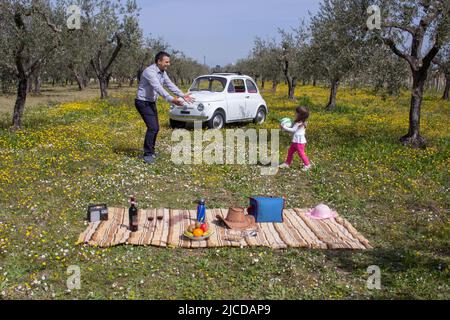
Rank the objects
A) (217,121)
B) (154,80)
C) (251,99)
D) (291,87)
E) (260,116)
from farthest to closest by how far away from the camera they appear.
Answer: (291,87), (260,116), (251,99), (217,121), (154,80)

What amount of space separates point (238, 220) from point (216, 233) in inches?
19.1

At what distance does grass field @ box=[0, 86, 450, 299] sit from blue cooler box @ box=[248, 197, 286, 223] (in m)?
1.17

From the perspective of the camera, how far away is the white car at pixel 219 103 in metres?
15.8

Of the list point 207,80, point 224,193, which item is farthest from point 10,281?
point 207,80

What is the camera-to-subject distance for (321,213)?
25.8ft

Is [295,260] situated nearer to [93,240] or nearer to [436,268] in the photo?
[436,268]

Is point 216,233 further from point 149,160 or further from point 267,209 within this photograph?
point 149,160

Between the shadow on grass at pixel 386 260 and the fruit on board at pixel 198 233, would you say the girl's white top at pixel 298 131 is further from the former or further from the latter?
the fruit on board at pixel 198 233

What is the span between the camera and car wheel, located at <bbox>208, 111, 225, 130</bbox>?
16.2 m

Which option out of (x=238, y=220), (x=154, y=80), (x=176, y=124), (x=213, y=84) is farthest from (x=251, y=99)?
(x=238, y=220)

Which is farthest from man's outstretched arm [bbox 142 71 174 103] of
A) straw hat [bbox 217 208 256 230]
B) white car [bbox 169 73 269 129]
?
white car [bbox 169 73 269 129]

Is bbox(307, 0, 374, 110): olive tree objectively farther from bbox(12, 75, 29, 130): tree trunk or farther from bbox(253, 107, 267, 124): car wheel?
bbox(12, 75, 29, 130): tree trunk

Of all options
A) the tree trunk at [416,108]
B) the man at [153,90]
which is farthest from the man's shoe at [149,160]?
the tree trunk at [416,108]

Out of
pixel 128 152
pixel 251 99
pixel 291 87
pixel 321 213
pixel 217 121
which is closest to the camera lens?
pixel 321 213
